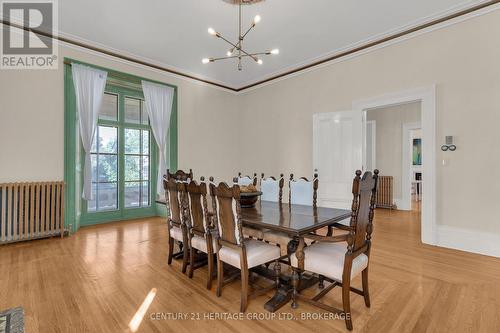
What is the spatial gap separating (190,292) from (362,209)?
1725 millimetres

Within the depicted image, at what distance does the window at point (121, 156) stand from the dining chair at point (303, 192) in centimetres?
351

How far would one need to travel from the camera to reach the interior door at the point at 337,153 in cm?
450

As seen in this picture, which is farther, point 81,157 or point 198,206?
point 81,157

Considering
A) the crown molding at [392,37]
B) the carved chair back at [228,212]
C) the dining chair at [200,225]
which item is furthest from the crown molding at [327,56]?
the carved chair back at [228,212]

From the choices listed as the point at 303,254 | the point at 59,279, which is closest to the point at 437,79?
the point at 303,254

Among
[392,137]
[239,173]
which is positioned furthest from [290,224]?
[392,137]

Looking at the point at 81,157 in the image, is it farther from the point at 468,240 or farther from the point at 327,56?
the point at 468,240

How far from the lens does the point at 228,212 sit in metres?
2.12

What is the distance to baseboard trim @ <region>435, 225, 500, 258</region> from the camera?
327 centimetres

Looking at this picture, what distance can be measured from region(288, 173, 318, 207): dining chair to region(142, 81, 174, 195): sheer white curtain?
3101mm

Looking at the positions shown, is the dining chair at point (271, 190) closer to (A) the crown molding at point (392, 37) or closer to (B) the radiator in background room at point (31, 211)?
(A) the crown molding at point (392, 37)

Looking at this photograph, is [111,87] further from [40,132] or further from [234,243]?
[234,243]

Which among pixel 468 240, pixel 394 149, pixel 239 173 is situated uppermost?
pixel 394 149

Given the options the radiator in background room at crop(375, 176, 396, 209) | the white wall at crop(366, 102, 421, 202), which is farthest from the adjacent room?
the radiator in background room at crop(375, 176, 396, 209)
